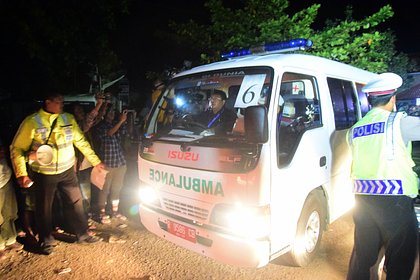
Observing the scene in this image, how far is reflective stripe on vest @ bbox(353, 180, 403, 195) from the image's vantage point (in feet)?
7.43

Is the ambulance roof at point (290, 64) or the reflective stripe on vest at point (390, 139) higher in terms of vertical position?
the ambulance roof at point (290, 64)

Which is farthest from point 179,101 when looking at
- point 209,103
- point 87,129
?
point 87,129

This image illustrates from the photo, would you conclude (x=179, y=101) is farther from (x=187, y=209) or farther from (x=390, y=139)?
(x=390, y=139)

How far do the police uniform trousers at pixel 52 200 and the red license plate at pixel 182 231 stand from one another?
4.57ft

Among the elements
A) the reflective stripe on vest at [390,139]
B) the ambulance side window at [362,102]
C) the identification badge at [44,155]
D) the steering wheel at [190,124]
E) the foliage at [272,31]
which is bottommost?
the identification badge at [44,155]

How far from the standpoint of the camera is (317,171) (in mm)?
3314

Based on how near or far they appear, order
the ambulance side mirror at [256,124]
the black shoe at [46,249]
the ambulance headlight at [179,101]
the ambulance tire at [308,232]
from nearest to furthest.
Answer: the ambulance side mirror at [256,124] → the ambulance tire at [308,232] → the black shoe at [46,249] → the ambulance headlight at [179,101]

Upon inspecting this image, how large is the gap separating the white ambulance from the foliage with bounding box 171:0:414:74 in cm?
320

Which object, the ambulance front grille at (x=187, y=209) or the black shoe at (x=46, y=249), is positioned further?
the black shoe at (x=46, y=249)

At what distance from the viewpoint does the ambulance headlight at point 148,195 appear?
3427 mm

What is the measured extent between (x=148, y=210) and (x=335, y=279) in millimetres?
Result: 2076

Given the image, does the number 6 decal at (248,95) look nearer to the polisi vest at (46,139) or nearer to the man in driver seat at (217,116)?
the man in driver seat at (217,116)

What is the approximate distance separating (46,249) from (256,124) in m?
2.97

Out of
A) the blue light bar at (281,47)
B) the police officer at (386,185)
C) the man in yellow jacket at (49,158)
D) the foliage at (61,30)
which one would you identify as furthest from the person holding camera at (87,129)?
the foliage at (61,30)
